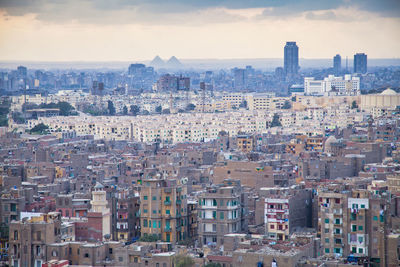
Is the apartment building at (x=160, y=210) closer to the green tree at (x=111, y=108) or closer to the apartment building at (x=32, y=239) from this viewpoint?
the apartment building at (x=32, y=239)

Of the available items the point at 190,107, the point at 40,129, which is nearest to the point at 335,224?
the point at 40,129

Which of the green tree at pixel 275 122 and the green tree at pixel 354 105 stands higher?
the green tree at pixel 354 105

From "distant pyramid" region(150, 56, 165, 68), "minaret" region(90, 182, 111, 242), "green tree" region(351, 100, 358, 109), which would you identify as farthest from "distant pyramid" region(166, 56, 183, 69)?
"minaret" region(90, 182, 111, 242)

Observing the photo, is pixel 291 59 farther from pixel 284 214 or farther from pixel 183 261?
pixel 183 261

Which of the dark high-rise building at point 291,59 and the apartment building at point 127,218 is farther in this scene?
the dark high-rise building at point 291,59

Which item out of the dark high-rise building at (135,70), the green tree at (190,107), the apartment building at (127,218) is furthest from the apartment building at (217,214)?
the dark high-rise building at (135,70)

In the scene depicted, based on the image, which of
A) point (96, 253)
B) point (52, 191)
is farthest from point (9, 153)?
point (96, 253)

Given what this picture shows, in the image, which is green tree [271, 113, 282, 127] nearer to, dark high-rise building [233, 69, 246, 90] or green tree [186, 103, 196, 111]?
green tree [186, 103, 196, 111]
